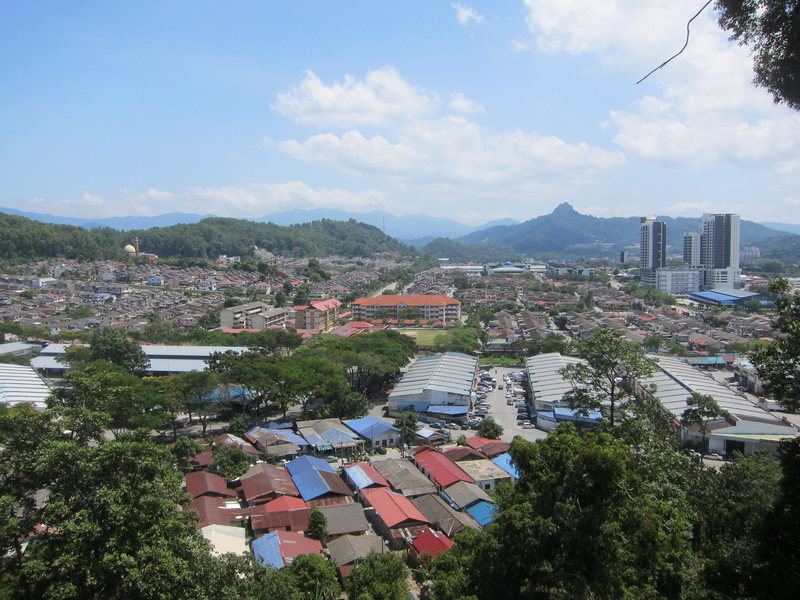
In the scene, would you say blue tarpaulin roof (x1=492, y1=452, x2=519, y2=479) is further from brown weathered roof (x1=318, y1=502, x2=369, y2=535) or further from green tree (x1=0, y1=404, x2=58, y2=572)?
green tree (x1=0, y1=404, x2=58, y2=572)

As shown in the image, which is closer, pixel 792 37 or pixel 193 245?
pixel 792 37

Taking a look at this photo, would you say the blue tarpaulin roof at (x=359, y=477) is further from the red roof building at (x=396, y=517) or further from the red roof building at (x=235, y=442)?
the red roof building at (x=235, y=442)

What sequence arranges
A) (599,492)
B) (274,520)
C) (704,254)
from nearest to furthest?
1. (599,492)
2. (274,520)
3. (704,254)

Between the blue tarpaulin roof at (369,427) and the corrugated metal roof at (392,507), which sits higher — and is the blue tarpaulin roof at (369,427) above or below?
above

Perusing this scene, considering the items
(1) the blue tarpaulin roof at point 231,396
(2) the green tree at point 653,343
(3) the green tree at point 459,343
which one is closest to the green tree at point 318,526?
(1) the blue tarpaulin roof at point 231,396

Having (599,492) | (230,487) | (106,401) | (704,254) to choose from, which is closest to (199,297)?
(230,487)

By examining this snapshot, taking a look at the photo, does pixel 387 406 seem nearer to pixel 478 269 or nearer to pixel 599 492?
pixel 599 492

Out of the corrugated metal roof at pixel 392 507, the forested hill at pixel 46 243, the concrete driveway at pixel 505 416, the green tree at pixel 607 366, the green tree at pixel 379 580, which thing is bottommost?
the concrete driveway at pixel 505 416
